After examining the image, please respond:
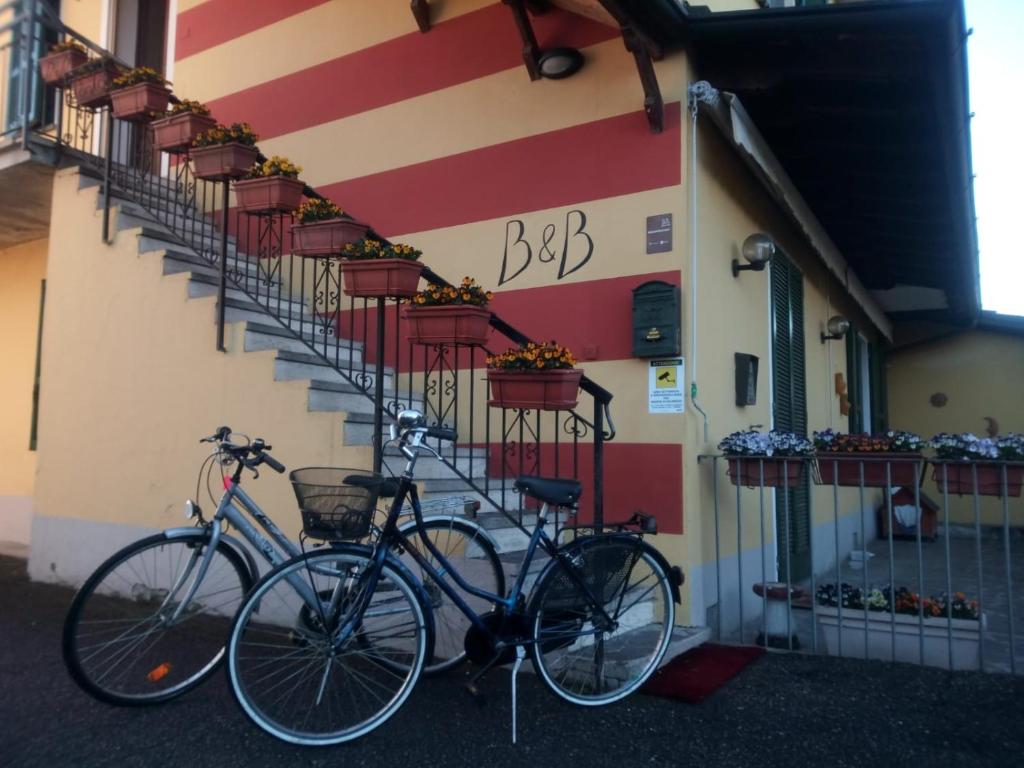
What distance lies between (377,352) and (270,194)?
152cm

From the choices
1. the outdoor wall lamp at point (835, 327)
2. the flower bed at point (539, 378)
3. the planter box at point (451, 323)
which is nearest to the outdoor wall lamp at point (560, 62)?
the planter box at point (451, 323)

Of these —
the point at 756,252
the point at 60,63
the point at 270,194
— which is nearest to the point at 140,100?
the point at 60,63

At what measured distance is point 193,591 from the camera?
3123mm

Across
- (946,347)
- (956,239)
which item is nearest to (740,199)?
(956,239)

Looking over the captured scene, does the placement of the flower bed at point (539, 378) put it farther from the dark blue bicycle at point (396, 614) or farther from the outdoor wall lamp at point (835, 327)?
the outdoor wall lamp at point (835, 327)

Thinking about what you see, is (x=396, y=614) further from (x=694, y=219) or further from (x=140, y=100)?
(x=140, y=100)

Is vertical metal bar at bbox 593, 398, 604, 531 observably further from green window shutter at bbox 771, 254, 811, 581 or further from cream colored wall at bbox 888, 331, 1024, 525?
cream colored wall at bbox 888, 331, 1024, 525

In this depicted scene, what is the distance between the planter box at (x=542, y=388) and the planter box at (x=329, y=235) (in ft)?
4.37

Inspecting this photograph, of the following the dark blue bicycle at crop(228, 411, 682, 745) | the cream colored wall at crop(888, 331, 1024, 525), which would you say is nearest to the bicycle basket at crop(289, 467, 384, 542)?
the dark blue bicycle at crop(228, 411, 682, 745)

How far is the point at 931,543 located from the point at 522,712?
29.2ft

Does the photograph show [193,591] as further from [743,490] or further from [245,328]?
[743,490]

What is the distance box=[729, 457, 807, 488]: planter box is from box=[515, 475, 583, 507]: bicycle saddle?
65.5 inches

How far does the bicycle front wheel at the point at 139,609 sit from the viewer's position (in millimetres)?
3051

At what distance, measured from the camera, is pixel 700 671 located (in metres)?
3.86
